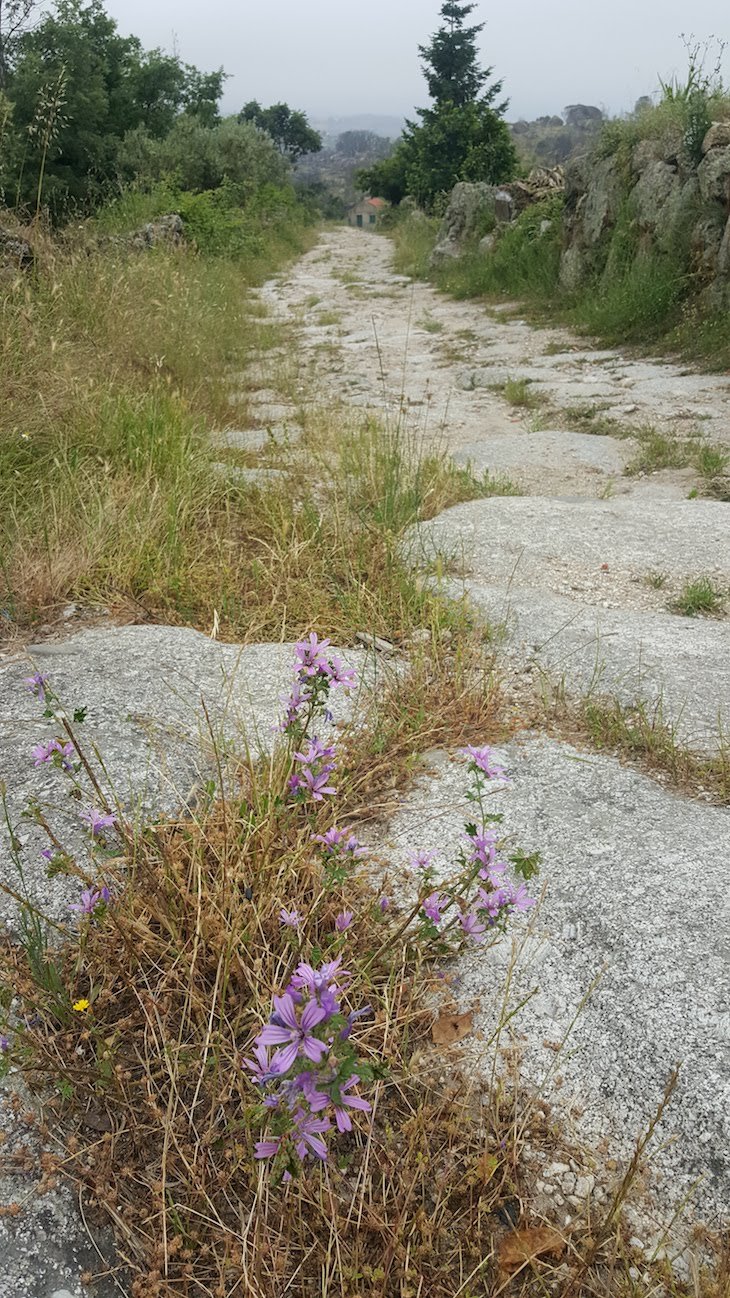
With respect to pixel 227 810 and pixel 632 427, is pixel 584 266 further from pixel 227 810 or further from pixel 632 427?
pixel 227 810

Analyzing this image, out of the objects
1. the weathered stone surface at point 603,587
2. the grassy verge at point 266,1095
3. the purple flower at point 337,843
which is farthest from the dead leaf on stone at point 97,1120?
the weathered stone surface at point 603,587

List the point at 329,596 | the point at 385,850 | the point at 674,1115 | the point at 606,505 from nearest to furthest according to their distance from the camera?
the point at 674,1115, the point at 385,850, the point at 329,596, the point at 606,505

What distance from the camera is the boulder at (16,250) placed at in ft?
17.9

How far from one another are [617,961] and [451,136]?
86.0ft

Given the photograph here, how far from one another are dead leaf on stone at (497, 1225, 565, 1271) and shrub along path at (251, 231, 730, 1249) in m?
0.07

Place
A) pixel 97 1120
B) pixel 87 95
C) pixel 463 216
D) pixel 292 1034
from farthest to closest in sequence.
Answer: pixel 87 95 → pixel 463 216 → pixel 97 1120 → pixel 292 1034

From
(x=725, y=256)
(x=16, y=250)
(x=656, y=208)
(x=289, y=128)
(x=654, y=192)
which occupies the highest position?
(x=289, y=128)

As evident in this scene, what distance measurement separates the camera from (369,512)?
12.8 feet

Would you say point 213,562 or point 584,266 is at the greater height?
point 584,266

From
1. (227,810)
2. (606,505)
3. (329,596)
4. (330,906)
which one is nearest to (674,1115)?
(330,906)

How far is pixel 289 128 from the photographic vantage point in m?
73.1

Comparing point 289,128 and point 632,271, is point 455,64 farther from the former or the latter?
point 289,128

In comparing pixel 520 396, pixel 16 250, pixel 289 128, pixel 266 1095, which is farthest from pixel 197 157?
→ pixel 289 128

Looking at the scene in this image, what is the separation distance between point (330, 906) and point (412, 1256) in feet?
1.92
